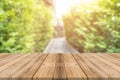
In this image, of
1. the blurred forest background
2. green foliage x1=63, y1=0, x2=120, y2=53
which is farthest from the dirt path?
the blurred forest background

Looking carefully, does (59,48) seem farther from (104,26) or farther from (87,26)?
(104,26)

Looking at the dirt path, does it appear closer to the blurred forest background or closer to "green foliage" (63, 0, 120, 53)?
"green foliage" (63, 0, 120, 53)

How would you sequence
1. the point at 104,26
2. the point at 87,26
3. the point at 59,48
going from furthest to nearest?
the point at 59,48 → the point at 87,26 → the point at 104,26

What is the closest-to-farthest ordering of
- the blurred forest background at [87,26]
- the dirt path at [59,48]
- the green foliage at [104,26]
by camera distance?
the blurred forest background at [87,26]
the green foliage at [104,26]
the dirt path at [59,48]

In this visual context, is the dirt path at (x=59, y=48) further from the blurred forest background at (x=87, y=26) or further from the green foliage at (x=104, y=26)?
the blurred forest background at (x=87, y=26)

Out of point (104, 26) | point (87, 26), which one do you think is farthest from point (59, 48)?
point (104, 26)

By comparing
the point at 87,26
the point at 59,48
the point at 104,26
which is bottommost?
the point at 59,48

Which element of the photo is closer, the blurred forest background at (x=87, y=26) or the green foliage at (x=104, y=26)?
the blurred forest background at (x=87, y=26)

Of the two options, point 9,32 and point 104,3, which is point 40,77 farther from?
point 104,3

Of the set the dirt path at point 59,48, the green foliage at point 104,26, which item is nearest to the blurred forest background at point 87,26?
the green foliage at point 104,26

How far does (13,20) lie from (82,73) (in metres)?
4.38

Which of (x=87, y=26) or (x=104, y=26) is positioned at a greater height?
(x=104, y=26)

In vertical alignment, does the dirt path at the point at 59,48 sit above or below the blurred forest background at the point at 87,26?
below

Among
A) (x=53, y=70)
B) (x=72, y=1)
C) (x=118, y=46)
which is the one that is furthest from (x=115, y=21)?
(x=72, y=1)
